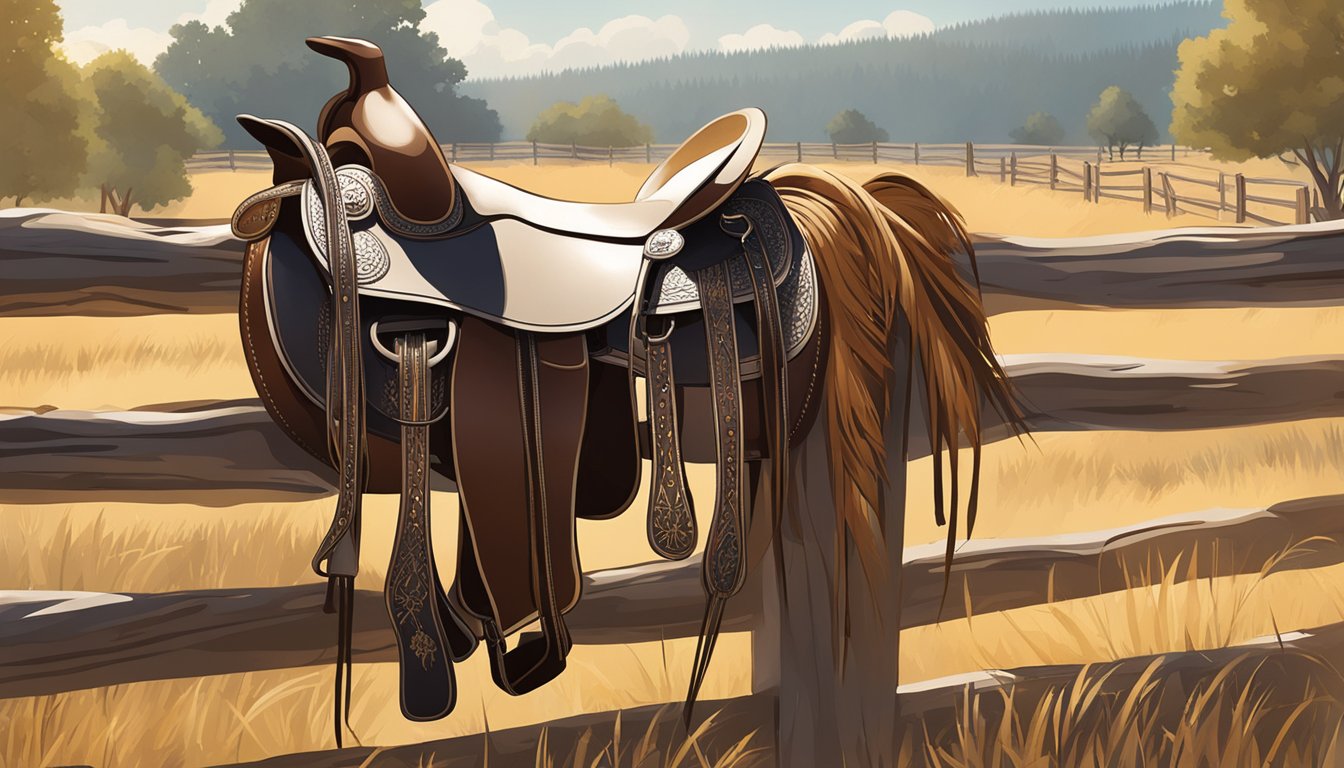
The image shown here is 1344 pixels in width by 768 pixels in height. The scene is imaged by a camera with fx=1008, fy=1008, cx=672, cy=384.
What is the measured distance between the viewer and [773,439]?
5.41 ft

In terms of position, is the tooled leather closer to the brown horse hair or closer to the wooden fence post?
the brown horse hair

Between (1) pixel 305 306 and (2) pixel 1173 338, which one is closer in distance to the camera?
(1) pixel 305 306

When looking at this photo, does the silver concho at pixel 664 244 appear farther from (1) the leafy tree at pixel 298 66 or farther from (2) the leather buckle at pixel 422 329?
(1) the leafy tree at pixel 298 66

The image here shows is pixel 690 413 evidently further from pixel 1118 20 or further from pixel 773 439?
pixel 1118 20

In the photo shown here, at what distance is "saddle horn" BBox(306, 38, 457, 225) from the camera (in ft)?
5.09

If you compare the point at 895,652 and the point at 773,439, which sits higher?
the point at 773,439

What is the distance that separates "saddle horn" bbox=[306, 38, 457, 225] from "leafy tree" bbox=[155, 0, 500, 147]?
36626 mm

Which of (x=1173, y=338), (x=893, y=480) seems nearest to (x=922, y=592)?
(x=893, y=480)

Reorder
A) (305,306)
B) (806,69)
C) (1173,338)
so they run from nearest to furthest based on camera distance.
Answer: (305,306)
(1173,338)
(806,69)

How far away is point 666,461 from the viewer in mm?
1592

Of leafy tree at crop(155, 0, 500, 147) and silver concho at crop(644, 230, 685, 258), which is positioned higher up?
leafy tree at crop(155, 0, 500, 147)

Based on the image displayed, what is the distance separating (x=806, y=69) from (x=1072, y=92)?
801 inches

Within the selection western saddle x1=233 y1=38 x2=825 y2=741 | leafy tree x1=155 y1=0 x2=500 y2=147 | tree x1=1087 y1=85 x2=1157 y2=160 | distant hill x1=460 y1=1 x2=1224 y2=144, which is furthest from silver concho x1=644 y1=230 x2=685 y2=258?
distant hill x1=460 y1=1 x2=1224 y2=144

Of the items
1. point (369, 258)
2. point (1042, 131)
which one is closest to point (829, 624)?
point (369, 258)
